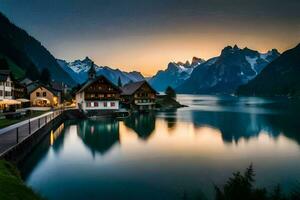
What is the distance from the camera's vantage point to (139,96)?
115 m

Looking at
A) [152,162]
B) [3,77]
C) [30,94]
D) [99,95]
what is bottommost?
[152,162]

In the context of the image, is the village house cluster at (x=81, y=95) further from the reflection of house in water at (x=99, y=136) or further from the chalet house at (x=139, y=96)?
the reflection of house in water at (x=99, y=136)

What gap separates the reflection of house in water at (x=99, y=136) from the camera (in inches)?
1847

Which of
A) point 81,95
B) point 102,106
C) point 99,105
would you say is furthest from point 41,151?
point 81,95

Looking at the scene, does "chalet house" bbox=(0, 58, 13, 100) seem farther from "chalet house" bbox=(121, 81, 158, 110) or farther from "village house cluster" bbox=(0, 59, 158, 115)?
"chalet house" bbox=(121, 81, 158, 110)

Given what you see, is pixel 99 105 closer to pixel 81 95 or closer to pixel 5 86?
pixel 81 95

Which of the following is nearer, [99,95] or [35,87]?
[99,95]

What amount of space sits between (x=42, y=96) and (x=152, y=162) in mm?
75639

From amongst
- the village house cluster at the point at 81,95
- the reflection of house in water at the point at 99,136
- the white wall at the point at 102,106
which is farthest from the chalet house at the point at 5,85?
the white wall at the point at 102,106

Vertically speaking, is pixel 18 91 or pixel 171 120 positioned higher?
pixel 18 91

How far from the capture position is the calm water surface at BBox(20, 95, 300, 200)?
2645cm

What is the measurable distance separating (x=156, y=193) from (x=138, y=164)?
1071 centimetres

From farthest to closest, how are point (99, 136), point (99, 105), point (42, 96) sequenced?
point (42, 96), point (99, 105), point (99, 136)

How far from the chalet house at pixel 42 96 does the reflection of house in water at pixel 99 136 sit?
1442 inches
